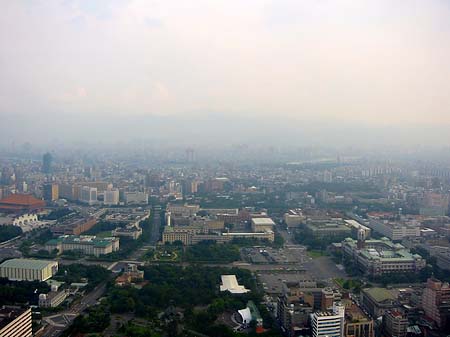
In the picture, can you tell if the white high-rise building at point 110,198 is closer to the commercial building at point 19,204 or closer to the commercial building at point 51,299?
the commercial building at point 19,204

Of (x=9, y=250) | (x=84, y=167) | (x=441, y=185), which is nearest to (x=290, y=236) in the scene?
(x=441, y=185)

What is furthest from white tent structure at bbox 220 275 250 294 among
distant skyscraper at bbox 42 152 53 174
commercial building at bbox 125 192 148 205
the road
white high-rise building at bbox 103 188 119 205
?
distant skyscraper at bbox 42 152 53 174

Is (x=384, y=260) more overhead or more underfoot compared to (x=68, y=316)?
more overhead

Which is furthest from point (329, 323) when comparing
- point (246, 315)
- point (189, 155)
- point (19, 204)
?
point (189, 155)

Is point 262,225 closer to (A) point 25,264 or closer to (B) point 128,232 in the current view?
(B) point 128,232

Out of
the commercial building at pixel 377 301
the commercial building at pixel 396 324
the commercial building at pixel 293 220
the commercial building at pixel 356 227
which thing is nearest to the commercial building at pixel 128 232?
the commercial building at pixel 293 220

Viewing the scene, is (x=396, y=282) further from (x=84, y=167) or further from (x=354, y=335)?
(x=84, y=167)

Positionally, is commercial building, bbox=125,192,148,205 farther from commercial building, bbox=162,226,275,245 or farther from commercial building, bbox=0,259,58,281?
commercial building, bbox=0,259,58,281
